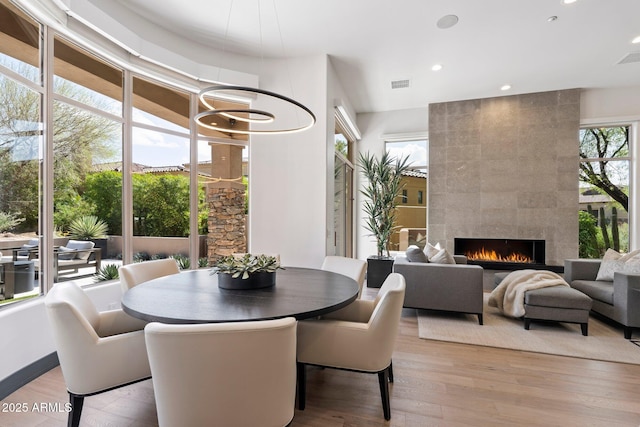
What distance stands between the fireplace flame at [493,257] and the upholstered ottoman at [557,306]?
103 inches

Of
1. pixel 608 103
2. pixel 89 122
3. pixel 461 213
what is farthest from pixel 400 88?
pixel 89 122

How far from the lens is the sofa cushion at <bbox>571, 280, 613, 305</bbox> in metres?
3.26

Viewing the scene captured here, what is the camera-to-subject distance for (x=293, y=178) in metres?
4.24

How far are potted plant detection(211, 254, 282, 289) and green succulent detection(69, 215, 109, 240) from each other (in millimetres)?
1972

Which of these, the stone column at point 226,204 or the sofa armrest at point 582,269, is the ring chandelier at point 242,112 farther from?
the sofa armrest at point 582,269

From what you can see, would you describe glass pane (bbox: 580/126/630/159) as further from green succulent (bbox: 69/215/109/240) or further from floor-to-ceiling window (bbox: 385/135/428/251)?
green succulent (bbox: 69/215/109/240)

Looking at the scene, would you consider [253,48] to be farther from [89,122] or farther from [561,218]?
[561,218]

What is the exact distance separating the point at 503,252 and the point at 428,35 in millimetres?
4247

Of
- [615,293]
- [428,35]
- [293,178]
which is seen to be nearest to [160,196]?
[293,178]

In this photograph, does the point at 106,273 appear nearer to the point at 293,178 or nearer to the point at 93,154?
the point at 93,154

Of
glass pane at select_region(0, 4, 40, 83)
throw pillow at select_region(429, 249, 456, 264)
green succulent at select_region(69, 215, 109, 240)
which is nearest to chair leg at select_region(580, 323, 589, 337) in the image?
throw pillow at select_region(429, 249, 456, 264)

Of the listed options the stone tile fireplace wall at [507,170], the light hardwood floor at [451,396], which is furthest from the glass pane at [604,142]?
the light hardwood floor at [451,396]

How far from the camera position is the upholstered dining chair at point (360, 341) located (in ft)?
5.61

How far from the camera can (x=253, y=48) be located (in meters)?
4.08
